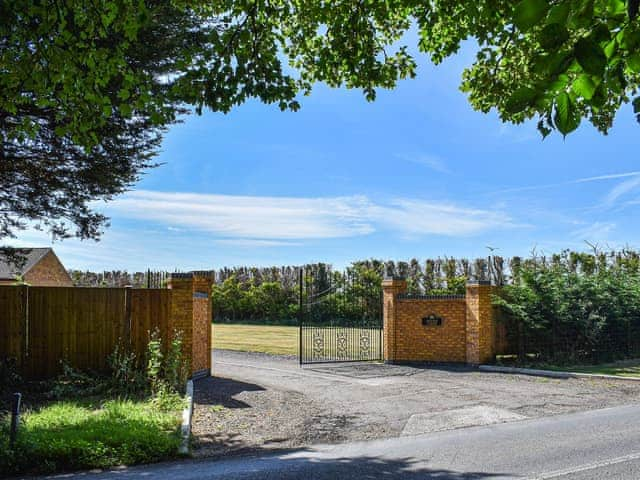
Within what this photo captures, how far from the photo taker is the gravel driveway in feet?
26.6

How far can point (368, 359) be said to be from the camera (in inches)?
683

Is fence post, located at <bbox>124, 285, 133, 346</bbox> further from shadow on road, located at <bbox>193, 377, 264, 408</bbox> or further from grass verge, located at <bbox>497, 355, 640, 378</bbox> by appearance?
grass verge, located at <bbox>497, 355, 640, 378</bbox>

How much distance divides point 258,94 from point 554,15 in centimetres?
544

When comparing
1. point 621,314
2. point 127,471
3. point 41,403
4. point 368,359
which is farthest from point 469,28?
point 621,314

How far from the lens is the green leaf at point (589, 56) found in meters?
1.99

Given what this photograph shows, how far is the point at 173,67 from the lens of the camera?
10555 mm

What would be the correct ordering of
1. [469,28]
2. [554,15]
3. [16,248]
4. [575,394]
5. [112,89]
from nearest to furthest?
[554,15] < [469,28] < [112,89] < [575,394] < [16,248]

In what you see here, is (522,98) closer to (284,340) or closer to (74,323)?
(74,323)

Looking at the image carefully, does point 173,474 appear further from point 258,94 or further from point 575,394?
point 575,394

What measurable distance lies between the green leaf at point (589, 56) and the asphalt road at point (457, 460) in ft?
16.0

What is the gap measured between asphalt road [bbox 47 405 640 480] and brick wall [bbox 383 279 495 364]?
7.64m

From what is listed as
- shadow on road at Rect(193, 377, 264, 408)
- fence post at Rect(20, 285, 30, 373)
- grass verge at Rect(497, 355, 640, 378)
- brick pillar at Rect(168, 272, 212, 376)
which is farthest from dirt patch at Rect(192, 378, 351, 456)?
grass verge at Rect(497, 355, 640, 378)

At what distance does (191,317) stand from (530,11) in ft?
36.8

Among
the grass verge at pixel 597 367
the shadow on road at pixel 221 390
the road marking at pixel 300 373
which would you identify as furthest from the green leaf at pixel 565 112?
the grass verge at pixel 597 367
